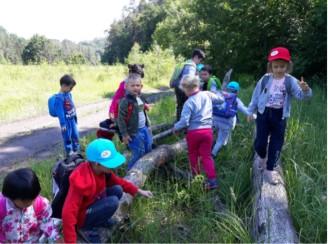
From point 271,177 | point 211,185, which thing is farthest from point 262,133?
point 211,185

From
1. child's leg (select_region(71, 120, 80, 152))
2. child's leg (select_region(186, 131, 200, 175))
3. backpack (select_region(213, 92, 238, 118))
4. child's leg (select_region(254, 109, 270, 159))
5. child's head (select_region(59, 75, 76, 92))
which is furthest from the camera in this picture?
child's leg (select_region(71, 120, 80, 152))

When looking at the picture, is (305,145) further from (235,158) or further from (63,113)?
(63,113)

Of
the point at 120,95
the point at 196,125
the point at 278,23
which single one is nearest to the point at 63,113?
the point at 120,95

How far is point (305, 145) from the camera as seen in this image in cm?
562

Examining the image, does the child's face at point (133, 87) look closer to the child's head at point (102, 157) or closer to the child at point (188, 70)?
the child's head at point (102, 157)

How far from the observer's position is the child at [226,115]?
5964mm

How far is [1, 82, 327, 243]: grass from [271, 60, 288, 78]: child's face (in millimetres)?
1056

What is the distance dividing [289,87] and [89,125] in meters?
8.20

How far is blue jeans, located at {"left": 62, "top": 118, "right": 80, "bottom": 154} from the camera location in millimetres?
6645

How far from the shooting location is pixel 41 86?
2108 cm

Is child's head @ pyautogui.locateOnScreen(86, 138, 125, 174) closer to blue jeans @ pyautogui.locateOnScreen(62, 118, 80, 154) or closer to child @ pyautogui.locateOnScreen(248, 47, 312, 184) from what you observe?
child @ pyautogui.locateOnScreen(248, 47, 312, 184)

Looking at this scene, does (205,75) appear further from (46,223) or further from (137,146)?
(46,223)

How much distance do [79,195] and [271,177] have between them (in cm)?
225

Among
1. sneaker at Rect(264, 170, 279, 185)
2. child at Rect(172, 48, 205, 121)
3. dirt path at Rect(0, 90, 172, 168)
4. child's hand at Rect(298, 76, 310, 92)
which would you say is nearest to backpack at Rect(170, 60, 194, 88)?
child at Rect(172, 48, 205, 121)
